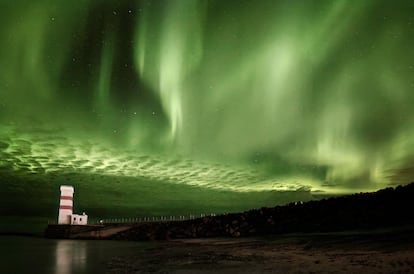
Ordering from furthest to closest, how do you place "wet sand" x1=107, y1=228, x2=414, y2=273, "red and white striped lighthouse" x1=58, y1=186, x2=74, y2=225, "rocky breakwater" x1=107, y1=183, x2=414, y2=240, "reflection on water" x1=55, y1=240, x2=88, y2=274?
1. "red and white striped lighthouse" x1=58, y1=186, x2=74, y2=225
2. "rocky breakwater" x1=107, y1=183, x2=414, y2=240
3. "reflection on water" x1=55, y1=240, x2=88, y2=274
4. "wet sand" x1=107, y1=228, x2=414, y2=273

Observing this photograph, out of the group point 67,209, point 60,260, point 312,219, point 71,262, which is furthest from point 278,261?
point 67,209

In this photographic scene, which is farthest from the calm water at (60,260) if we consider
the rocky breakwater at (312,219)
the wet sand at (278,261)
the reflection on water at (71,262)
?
the rocky breakwater at (312,219)

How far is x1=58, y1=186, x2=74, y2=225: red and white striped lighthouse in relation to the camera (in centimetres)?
6800

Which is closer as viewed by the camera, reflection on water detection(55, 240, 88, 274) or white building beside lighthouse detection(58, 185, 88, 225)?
reflection on water detection(55, 240, 88, 274)

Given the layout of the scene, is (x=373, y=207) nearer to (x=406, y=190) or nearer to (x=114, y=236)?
(x=406, y=190)

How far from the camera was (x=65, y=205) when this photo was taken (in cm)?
6888

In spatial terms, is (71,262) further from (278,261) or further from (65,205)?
(65,205)

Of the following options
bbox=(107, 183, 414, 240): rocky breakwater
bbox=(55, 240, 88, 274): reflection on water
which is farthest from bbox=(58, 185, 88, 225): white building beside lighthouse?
bbox=(55, 240, 88, 274): reflection on water

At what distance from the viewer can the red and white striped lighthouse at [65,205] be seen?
68000mm

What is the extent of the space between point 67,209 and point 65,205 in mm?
854

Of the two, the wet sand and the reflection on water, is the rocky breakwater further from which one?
the reflection on water

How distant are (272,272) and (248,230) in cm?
5728

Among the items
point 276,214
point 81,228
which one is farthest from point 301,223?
point 81,228

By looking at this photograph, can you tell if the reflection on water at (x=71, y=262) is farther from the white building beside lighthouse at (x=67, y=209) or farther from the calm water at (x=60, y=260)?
the white building beside lighthouse at (x=67, y=209)
